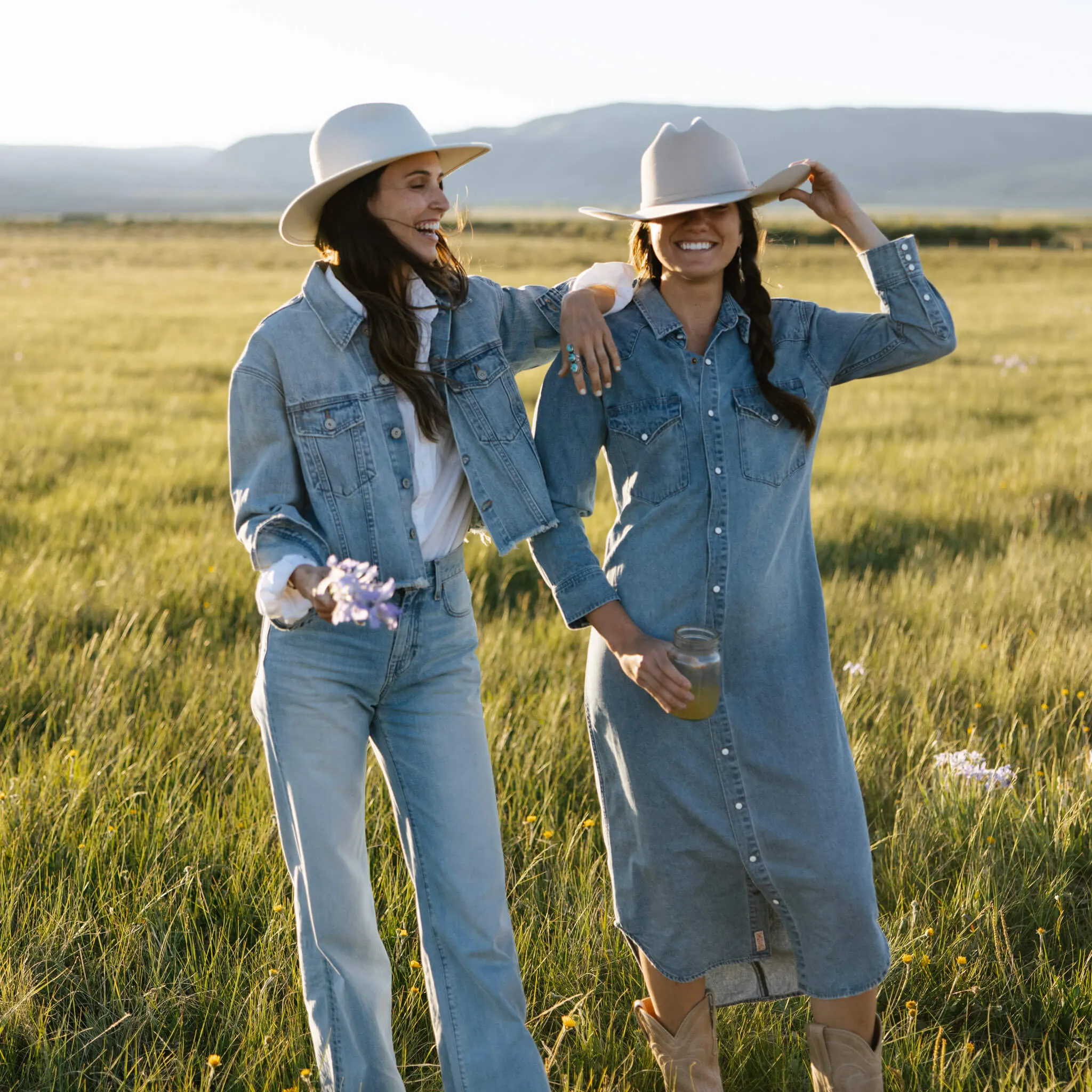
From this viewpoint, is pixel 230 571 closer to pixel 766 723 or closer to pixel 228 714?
pixel 228 714

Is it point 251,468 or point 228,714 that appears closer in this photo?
point 251,468

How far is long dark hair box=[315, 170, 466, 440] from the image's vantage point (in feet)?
8.07

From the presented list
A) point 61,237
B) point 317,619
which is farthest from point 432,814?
point 61,237

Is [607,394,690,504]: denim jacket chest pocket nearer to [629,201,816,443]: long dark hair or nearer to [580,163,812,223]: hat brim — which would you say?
[629,201,816,443]: long dark hair

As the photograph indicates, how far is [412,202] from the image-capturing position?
250cm

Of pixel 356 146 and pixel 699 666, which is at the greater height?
pixel 356 146

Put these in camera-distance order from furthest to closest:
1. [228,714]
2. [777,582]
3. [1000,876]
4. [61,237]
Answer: [61,237]
[228,714]
[1000,876]
[777,582]

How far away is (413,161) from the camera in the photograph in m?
2.50

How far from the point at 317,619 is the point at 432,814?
48cm

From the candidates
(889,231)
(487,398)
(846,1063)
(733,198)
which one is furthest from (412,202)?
(889,231)

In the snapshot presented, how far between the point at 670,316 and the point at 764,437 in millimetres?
352

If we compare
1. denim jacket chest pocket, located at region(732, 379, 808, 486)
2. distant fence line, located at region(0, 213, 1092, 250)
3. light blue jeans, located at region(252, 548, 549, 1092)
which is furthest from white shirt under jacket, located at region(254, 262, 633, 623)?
distant fence line, located at region(0, 213, 1092, 250)

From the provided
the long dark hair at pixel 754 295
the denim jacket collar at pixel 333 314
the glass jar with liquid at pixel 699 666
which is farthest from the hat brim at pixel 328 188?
the glass jar with liquid at pixel 699 666

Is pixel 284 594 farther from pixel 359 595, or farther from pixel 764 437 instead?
pixel 764 437
